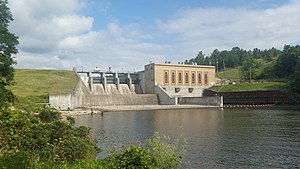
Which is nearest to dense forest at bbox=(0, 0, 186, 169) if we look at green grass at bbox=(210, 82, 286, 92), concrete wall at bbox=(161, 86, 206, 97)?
green grass at bbox=(210, 82, 286, 92)

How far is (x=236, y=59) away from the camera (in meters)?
145

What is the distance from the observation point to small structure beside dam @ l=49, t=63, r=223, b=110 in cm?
6925

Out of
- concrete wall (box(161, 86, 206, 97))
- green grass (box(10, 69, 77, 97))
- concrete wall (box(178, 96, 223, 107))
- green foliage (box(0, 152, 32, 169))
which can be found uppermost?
green grass (box(10, 69, 77, 97))

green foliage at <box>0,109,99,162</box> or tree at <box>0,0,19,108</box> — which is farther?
tree at <box>0,0,19,108</box>

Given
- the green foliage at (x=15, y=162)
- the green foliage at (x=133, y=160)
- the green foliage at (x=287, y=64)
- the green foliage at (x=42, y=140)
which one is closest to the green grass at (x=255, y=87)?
the green foliage at (x=287, y=64)

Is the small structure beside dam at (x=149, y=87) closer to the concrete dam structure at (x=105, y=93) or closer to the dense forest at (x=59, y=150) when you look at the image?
the concrete dam structure at (x=105, y=93)

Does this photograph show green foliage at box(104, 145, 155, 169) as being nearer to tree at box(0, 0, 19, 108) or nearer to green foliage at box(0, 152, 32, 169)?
green foliage at box(0, 152, 32, 169)

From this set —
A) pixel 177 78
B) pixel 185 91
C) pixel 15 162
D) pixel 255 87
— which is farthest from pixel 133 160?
pixel 177 78

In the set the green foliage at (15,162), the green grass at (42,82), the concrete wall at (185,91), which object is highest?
the green grass at (42,82)

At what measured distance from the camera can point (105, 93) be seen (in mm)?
76250

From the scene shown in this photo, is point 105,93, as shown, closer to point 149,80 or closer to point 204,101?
point 149,80

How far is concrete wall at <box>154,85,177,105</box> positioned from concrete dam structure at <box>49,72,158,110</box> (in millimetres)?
1276

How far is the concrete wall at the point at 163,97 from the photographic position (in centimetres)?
7139

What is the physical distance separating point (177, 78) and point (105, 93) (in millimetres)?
22240
